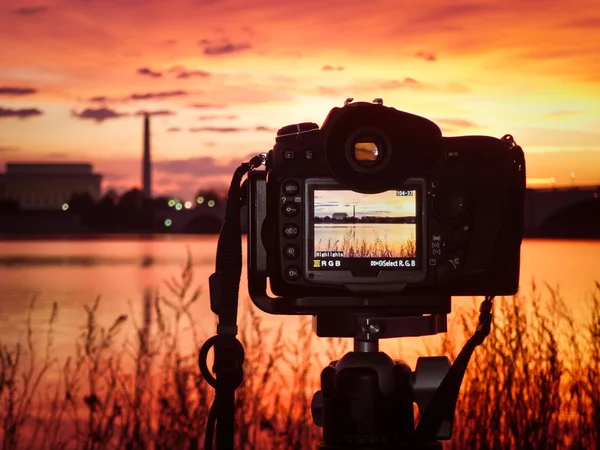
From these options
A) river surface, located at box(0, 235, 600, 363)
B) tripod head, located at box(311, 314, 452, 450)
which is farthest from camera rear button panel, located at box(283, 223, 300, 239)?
river surface, located at box(0, 235, 600, 363)

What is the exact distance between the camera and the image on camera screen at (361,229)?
276cm

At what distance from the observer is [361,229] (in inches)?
109

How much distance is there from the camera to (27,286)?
128 ft

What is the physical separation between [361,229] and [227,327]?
1.46 feet

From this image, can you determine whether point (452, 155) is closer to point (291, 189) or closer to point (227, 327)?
point (291, 189)

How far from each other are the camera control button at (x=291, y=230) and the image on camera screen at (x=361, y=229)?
52mm

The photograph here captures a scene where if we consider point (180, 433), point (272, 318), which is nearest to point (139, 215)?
point (272, 318)

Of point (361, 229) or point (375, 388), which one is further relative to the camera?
point (375, 388)

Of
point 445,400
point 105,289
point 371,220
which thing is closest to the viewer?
point 371,220

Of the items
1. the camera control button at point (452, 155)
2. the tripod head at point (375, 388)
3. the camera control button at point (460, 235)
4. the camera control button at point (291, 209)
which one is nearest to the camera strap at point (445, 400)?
the tripod head at point (375, 388)

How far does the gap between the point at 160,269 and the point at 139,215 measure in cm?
4038

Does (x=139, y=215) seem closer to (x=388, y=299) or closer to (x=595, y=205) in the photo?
(x=595, y=205)

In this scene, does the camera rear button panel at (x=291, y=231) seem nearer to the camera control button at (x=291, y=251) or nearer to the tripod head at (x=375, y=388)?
the camera control button at (x=291, y=251)

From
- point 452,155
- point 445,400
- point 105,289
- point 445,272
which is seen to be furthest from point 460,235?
point 105,289
